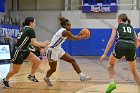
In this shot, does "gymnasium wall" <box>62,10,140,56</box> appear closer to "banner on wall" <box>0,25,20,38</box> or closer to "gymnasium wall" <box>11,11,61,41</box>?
"gymnasium wall" <box>11,11,61,41</box>

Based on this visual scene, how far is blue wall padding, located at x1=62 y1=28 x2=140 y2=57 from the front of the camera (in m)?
23.8

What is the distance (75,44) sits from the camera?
24.2 meters

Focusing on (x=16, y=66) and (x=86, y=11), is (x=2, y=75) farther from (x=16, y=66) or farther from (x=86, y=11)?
(x=86, y=11)

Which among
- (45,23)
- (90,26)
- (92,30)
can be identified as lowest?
(92,30)

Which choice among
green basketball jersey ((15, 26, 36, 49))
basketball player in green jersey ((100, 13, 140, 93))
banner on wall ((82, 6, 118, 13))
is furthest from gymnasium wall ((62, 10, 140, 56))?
basketball player in green jersey ((100, 13, 140, 93))

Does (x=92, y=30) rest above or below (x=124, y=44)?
below

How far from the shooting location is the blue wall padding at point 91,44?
2381cm

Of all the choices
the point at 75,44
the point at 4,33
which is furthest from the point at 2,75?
the point at 75,44

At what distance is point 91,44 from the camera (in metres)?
24.0

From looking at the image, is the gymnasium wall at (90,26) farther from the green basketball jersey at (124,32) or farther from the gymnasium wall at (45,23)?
the green basketball jersey at (124,32)

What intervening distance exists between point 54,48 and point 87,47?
52.3 ft

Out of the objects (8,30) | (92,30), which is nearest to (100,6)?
(92,30)

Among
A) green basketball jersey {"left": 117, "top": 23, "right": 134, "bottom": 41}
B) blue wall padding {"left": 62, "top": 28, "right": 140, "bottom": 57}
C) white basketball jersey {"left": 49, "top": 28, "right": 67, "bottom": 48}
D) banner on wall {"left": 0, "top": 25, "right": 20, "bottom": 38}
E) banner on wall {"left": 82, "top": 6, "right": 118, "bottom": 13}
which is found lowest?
blue wall padding {"left": 62, "top": 28, "right": 140, "bottom": 57}

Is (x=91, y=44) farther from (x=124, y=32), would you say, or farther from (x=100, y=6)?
(x=124, y=32)
